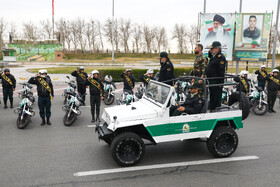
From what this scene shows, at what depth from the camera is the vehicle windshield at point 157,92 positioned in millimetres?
5695

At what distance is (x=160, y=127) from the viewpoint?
17.8 feet

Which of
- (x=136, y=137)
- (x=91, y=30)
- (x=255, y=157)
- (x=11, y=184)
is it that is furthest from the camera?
(x=91, y=30)

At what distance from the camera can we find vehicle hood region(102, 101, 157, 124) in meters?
5.34

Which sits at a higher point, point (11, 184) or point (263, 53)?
point (263, 53)

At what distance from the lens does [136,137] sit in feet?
17.5

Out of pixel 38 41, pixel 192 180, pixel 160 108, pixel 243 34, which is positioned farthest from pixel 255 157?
pixel 38 41

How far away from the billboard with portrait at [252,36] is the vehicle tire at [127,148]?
56.4 feet

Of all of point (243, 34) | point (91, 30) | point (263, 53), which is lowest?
point (263, 53)

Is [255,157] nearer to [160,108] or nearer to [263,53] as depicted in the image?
[160,108]

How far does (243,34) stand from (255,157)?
16004 mm

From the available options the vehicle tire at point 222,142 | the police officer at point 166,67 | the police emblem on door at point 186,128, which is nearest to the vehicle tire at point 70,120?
the police officer at point 166,67

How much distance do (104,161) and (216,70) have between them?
368 cm

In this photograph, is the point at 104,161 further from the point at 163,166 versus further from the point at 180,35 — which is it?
the point at 180,35

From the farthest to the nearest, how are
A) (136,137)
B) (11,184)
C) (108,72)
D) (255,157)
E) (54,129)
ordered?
(108,72) → (54,129) → (255,157) → (136,137) → (11,184)
